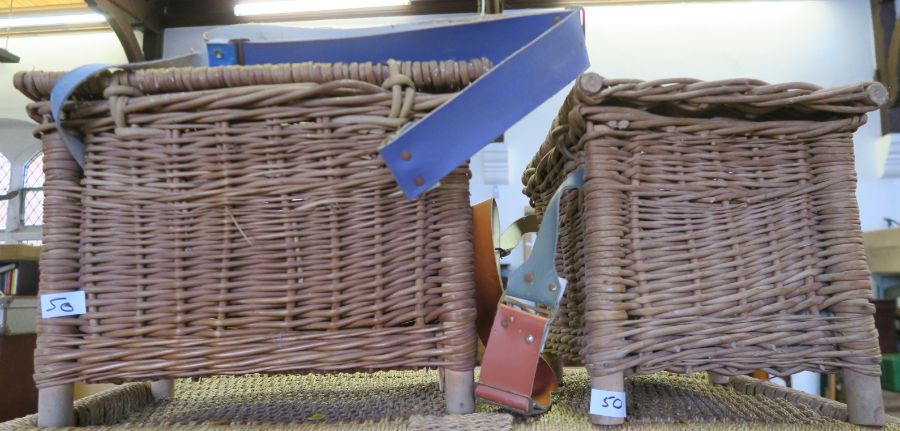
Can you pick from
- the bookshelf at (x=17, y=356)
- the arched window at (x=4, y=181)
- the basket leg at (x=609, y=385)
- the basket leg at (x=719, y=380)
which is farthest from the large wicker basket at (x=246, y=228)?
the arched window at (x=4, y=181)

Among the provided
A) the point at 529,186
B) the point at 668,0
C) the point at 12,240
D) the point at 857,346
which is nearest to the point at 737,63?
the point at 668,0

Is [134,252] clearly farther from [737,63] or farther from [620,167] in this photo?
[737,63]

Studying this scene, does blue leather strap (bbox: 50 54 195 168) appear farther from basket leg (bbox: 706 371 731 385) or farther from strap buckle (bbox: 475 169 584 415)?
basket leg (bbox: 706 371 731 385)

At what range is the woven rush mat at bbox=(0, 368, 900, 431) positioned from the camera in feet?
1.56

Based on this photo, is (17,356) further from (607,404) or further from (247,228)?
(607,404)

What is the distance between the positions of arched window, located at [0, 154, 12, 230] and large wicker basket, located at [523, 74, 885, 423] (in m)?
4.52

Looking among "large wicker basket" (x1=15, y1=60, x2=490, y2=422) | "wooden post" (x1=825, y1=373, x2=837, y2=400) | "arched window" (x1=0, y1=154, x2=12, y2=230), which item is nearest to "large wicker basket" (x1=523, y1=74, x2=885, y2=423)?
"large wicker basket" (x1=15, y1=60, x2=490, y2=422)

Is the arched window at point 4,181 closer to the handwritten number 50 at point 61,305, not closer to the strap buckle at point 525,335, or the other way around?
the handwritten number 50 at point 61,305

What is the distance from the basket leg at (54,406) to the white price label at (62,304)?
0.06 meters

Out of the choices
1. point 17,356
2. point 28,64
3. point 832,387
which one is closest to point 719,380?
point 17,356

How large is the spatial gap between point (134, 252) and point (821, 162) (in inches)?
21.5

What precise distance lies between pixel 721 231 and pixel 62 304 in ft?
1.67

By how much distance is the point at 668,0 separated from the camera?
3.29m

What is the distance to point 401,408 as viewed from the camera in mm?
561
